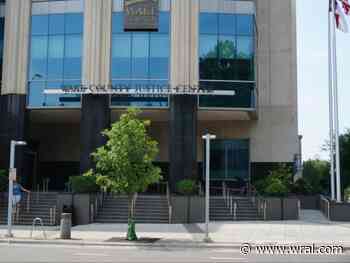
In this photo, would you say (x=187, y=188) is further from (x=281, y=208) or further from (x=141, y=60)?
(x=141, y=60)

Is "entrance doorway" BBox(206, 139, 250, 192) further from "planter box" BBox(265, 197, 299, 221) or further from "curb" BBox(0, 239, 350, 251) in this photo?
"curb" BBox(0, 239, 350, 251)

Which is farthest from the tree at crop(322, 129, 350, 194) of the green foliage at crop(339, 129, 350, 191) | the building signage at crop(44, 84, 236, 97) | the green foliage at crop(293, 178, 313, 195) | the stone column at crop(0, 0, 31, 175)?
the stone column at crop(0, 0, 31, 175)

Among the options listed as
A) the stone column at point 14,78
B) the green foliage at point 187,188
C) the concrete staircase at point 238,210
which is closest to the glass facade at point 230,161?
the concrete staircase at point 238,210

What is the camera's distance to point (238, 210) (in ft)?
108

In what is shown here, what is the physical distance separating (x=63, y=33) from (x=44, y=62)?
8.65ft

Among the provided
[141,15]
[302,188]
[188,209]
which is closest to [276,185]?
[188,209]

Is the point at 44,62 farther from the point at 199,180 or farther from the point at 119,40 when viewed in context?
the point at 199,180

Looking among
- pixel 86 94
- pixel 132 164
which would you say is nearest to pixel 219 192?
pixel 86 94

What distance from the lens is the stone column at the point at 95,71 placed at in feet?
128

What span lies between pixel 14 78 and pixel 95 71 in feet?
21.3

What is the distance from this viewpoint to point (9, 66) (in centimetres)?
4122

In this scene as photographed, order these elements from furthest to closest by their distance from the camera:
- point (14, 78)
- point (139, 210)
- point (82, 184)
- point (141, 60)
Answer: point (14, 78), point (141, 60), point (139, 210), point (82, 184)

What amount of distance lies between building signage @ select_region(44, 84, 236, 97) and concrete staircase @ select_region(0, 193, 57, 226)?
27.7ft

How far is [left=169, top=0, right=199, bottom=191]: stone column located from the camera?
126 feet
